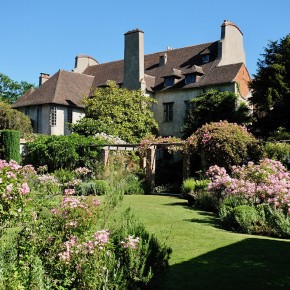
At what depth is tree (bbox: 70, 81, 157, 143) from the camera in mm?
30047

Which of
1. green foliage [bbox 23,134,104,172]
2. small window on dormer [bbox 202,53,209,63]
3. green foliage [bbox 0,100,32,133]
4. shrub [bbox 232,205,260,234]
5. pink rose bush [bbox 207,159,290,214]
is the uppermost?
small window on dormer [bbox 202,53,209,63]

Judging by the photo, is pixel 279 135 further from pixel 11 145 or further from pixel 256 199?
pixel 11 145

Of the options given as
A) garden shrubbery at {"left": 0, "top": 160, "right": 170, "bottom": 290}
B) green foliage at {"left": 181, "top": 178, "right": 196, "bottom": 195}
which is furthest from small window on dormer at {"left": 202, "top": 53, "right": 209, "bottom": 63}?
garden shrubbery at {"left": 0, "top": 160, "right": 170, "bottom": 290}

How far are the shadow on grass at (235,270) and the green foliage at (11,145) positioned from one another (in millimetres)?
18960

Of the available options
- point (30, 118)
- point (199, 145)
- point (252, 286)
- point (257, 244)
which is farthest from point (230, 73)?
point (252, 286)

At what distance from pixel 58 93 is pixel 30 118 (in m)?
3.58

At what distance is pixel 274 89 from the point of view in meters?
25.0

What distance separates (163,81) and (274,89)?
41.5 feet

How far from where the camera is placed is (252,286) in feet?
20.3

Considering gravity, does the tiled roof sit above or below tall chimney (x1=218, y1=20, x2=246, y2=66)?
below

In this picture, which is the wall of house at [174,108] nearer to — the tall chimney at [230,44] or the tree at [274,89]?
the tall chimney at [230,44]

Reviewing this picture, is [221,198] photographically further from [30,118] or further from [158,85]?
[30,118]

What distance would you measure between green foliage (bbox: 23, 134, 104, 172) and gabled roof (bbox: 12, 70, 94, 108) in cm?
1244

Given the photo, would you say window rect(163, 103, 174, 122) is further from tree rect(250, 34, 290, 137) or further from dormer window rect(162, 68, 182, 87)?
tree rect(250, 34, 290, 137)
